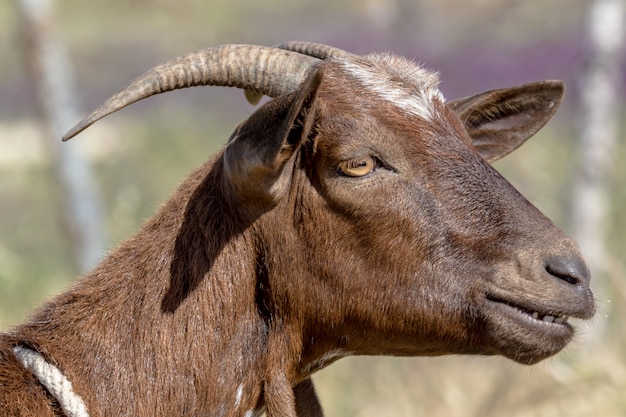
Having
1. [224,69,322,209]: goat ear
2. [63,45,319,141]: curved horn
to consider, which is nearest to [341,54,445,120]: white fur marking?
[63,45,319,141]: curved horn

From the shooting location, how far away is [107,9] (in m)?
33.7

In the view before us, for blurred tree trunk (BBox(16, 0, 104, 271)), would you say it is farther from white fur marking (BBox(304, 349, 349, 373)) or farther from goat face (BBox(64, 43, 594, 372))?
goat face (BBox(64, 43, 594, 372))

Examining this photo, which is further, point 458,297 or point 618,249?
point 618,249

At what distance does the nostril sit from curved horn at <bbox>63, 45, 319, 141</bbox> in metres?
1.10

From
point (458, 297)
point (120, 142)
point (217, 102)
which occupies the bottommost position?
point (458, 297)

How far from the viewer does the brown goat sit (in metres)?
3.49

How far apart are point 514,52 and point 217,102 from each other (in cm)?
663

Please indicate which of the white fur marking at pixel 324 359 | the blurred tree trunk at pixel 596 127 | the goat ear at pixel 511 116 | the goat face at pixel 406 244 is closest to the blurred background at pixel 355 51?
the blurred tree trunk at pixel 596 127

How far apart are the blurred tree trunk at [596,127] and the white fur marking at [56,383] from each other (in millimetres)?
5853

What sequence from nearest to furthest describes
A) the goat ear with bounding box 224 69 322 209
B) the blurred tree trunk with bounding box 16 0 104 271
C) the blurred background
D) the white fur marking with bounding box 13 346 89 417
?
the goat ear with bounding box 224 69 322 209
the white fur marking with bounding box 13 346 89 417
the blurred background
the blurred tree trunk with bounding box 16 0 104 271

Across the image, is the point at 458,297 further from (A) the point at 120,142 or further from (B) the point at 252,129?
(A) the point at 120,142

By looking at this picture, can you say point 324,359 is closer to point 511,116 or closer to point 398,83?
point 398,83

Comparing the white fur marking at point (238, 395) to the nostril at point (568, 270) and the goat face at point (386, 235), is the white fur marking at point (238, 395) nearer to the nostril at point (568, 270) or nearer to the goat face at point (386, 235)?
the goat face at point (386, 235)

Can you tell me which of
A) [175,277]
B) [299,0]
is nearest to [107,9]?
[299,0]
